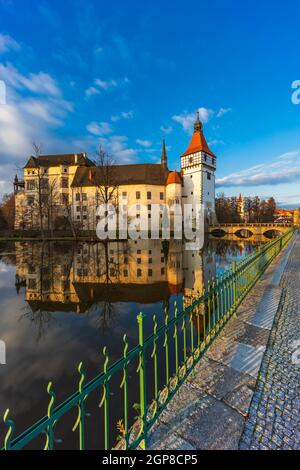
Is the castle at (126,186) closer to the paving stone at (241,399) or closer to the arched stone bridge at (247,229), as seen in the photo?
the arched stone bridge at (247,229)

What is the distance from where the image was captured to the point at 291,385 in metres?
2.95

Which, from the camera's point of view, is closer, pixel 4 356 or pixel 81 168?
pixel 4 356

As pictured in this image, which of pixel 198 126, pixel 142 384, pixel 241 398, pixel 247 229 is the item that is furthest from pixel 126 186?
pixel 142 384

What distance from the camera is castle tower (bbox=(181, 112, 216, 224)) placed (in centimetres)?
5159

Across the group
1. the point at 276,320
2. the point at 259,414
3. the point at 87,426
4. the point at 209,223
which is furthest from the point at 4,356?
the point at 209,223

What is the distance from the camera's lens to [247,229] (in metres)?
51.2

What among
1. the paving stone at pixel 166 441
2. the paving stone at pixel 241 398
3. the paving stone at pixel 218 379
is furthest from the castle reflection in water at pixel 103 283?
the paving stone at pixel 166 441

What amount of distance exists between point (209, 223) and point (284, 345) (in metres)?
51.5

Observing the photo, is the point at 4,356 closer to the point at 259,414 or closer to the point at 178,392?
the point at 178,392

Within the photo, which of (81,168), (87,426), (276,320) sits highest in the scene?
(81,168)

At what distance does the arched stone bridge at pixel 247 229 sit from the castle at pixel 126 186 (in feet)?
9.26

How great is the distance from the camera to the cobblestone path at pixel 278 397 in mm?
2176

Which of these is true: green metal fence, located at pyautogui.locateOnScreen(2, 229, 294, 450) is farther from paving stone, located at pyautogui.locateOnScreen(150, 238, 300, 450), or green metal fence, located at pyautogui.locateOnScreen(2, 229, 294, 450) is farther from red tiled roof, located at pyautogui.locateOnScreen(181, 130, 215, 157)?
red tiled roof, located at pyautogui.locateOnScreen(181, 130, 215, 157)

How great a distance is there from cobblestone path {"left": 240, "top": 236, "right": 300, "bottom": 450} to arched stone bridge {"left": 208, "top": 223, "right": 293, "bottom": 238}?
4923cm
